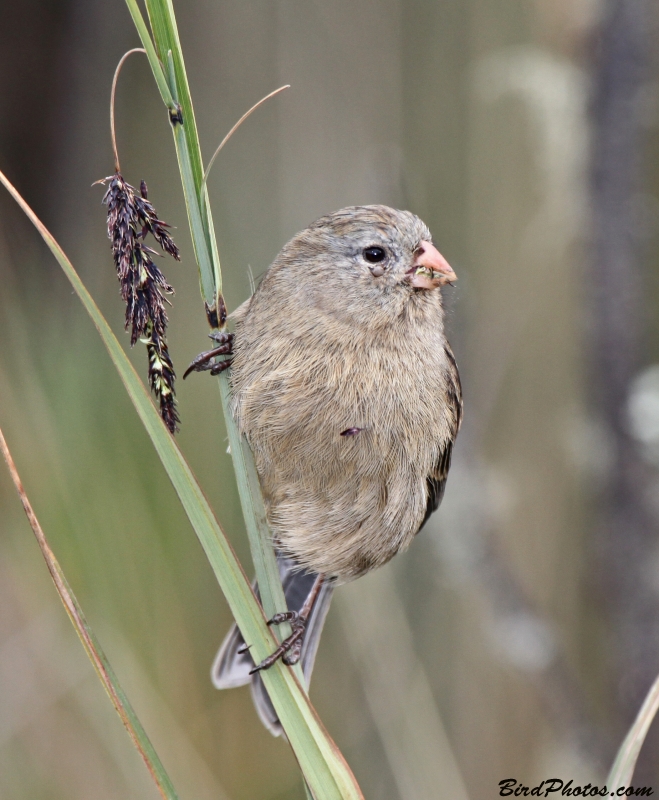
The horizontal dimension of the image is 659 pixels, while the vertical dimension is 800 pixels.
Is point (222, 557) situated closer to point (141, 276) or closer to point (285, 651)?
point (285, 651)

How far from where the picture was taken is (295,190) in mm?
3398

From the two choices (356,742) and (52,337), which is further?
(356,742)

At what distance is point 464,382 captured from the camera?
3.19 metres

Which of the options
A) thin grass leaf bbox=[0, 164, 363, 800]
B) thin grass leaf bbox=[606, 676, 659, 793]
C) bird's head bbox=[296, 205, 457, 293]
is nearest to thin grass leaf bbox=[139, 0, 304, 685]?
thin grass leaf bbox=[0, 164, 363, 800]

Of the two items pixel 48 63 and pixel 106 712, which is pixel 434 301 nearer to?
pixel 106 712

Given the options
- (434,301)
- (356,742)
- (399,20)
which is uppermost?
(399,20)

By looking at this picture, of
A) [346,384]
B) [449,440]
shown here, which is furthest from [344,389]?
[449,440]

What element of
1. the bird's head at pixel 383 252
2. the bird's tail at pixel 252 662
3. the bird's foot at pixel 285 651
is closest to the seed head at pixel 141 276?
the bird's foot at pixel 285 651

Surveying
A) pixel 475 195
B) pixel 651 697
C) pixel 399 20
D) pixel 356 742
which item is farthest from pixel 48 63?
pixel 651 697

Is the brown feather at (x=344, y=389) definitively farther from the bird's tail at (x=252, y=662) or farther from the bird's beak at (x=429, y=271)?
the bird's tail at (x=252, y=662)

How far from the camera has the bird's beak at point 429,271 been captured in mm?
2145

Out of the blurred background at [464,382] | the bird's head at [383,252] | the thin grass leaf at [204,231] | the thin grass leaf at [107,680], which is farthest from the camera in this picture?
the blurred background at [464,382]

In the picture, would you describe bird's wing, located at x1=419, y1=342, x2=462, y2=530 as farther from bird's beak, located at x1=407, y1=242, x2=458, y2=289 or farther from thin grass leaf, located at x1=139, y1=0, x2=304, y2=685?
thin grass leaf, located at x1=139, y1=0, x2=304, y2=685

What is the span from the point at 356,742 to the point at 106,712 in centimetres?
103
